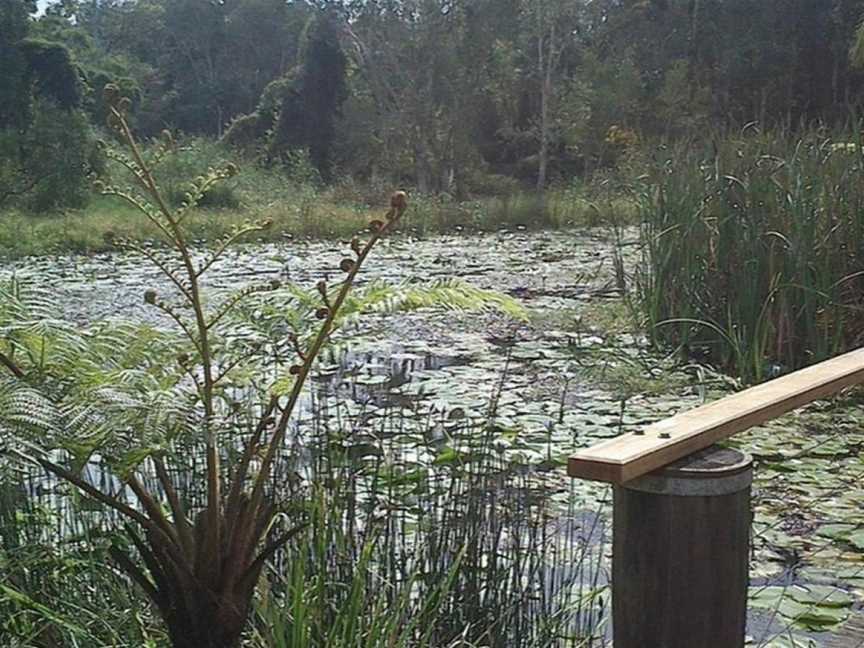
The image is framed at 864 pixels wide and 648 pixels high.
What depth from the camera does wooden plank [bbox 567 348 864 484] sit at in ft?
3.27

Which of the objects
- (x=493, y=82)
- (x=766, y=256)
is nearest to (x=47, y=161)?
(x=493, y=82)

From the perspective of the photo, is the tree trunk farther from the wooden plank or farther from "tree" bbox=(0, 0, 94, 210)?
the wooden plank

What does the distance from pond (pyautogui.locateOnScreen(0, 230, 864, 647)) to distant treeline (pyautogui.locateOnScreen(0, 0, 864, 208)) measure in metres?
6.00

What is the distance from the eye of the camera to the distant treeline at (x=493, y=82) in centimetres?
1312

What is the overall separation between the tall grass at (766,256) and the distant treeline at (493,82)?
28.6ft

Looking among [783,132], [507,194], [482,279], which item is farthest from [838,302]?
[507,194]

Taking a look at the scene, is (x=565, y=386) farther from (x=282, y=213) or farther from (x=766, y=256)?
(x=282, y=213)

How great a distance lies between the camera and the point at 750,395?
134cm

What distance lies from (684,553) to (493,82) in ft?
49.0

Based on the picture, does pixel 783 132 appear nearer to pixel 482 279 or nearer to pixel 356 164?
pixel 482 279

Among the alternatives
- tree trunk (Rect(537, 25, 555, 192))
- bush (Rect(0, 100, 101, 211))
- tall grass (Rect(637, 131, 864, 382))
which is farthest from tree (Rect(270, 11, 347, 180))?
tall grass (Rect(637, 131, 864, 382))

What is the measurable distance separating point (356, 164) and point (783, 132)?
480 inches

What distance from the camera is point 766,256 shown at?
391 centimetres

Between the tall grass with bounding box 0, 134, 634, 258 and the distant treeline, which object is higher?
the distant treeline
